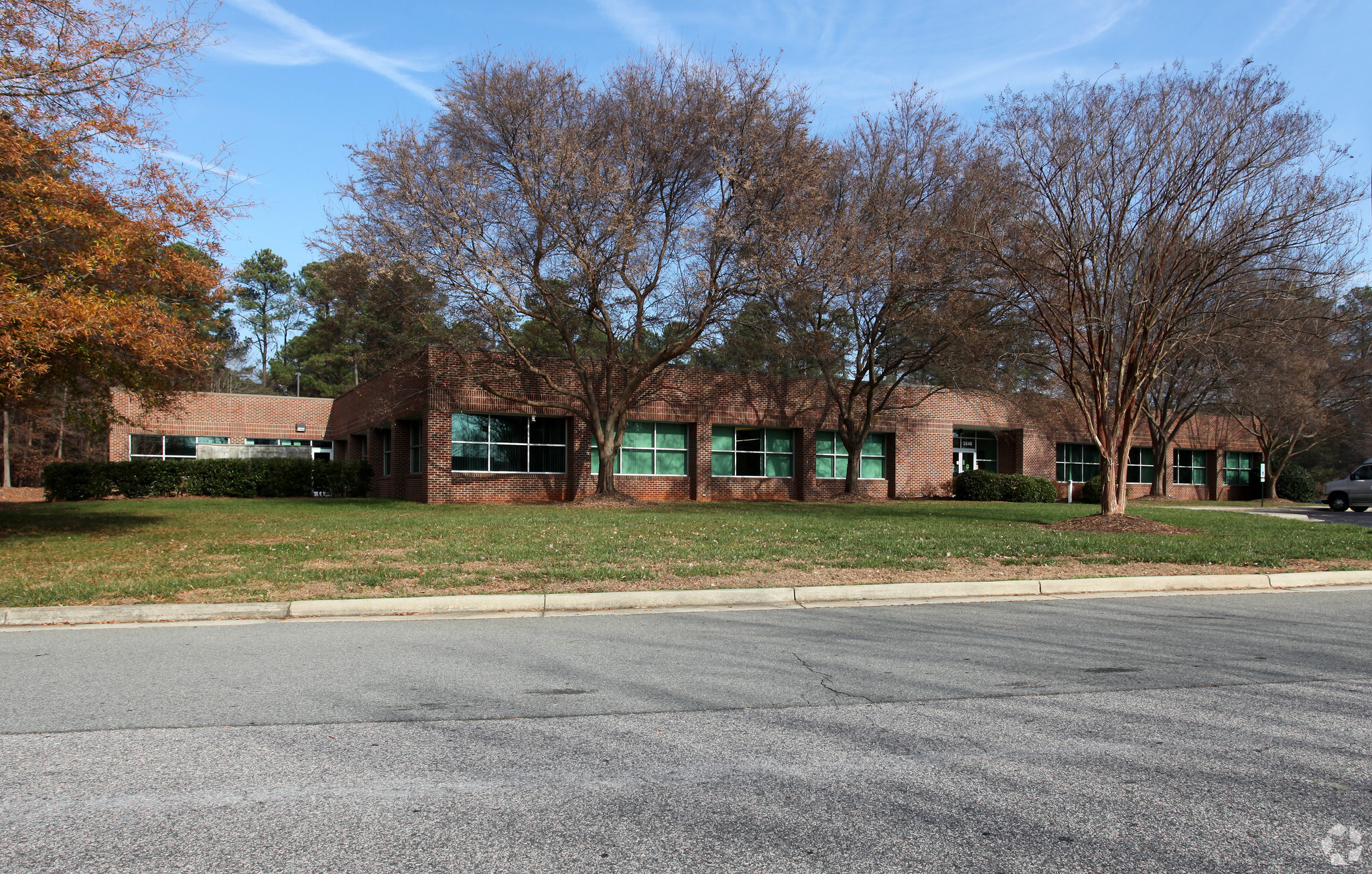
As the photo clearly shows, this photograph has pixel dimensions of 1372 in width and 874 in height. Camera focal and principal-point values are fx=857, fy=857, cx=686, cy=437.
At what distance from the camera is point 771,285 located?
21672 millimetres

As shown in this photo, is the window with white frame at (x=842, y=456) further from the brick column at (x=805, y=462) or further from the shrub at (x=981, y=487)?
the shrub at (x=981, y=487)

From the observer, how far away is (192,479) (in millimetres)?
27016

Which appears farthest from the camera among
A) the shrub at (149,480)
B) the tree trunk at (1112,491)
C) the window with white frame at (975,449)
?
the window with white frame at (975,449)

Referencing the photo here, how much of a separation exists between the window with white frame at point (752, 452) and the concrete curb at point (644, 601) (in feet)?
66.5

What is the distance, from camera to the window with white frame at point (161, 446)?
1398 inches

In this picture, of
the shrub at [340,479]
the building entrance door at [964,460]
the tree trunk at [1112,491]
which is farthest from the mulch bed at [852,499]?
the shrub at [340,479]

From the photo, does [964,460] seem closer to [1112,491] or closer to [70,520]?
[1112,491]

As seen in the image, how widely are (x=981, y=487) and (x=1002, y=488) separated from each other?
788 mm

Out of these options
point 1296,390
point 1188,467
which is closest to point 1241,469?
point 1188,467

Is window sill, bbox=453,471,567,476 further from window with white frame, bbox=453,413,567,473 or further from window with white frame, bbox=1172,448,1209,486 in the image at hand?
window with white frame, bbox=1172,448,1209,486

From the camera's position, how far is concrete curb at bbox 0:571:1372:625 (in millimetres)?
8078

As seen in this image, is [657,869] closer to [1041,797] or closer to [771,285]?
[1041,797]
